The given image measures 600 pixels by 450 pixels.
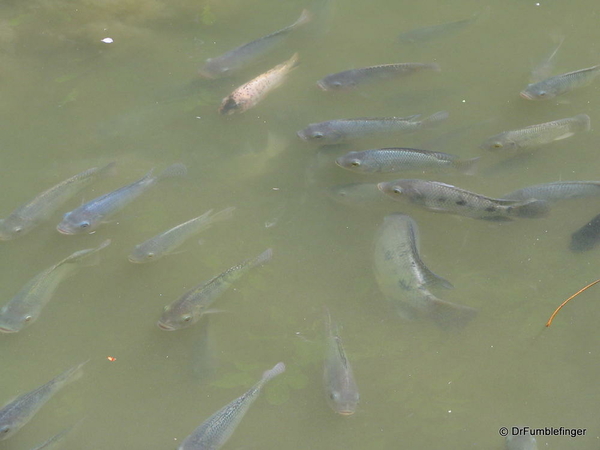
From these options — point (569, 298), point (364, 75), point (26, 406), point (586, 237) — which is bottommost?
point (569, 298)

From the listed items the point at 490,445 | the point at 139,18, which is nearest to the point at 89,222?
the point at 139,18

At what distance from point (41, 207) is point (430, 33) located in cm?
366

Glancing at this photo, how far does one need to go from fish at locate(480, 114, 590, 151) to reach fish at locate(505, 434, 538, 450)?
6.98ft

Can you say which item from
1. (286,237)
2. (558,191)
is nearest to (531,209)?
(558,191)

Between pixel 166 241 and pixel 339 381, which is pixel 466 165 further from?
pixel 166 241

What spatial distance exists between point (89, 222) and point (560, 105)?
12.6 feet

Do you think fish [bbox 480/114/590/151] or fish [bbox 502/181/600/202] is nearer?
fish [bbox 502/181/600/202]

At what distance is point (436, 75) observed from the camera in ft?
17.0

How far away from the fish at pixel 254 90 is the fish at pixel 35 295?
5.61ft

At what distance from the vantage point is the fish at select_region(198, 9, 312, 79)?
5316mm

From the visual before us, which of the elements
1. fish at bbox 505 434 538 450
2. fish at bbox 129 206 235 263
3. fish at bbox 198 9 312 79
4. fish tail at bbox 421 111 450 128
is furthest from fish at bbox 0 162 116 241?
fish at bbox 505 434 538 450

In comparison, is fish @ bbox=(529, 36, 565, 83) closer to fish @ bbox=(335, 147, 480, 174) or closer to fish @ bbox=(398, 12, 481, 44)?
fish @ bbox=(398, 12, 481, 44)

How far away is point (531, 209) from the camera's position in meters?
3.98

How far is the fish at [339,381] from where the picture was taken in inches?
135
